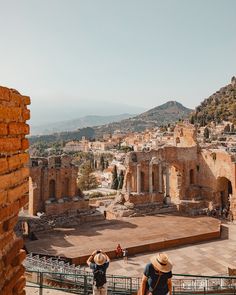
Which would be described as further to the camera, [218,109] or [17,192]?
[218,109]

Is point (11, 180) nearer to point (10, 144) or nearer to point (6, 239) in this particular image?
point (10, 144)

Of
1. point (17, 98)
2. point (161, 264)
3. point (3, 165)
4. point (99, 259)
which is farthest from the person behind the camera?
point (99, 259)

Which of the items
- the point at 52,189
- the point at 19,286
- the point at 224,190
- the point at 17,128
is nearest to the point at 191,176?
the point at 224,190

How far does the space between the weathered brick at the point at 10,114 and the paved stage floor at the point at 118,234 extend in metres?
14.2

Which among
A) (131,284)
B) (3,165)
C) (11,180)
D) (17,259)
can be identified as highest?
(3,165)

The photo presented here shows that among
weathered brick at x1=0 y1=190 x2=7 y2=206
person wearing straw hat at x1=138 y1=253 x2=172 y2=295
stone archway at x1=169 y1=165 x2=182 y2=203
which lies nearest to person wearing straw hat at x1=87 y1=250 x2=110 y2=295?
person wearing straw hat at x1=138 y1=253 x2=172 y2=295

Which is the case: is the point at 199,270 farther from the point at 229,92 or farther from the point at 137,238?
the point at 229,92

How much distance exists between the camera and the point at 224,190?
101 ft

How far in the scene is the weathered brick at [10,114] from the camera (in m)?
4.39

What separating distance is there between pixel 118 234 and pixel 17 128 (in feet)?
59.0

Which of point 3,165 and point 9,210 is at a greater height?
point 3,165

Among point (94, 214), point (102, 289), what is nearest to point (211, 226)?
point (94, 214)

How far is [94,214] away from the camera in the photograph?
2520 centimetres

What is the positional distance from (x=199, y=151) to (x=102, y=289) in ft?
83.0
